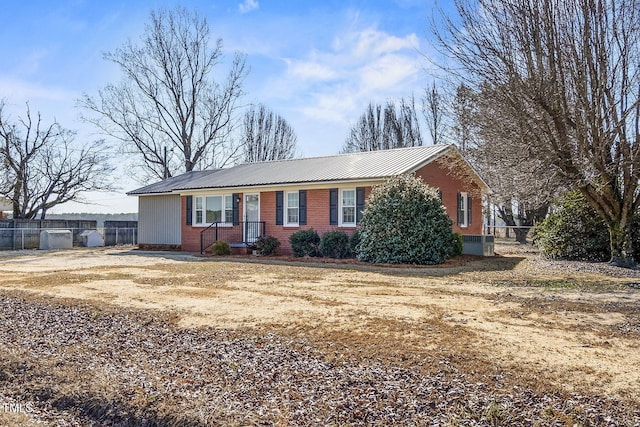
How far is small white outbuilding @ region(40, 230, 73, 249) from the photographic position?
2348 cm

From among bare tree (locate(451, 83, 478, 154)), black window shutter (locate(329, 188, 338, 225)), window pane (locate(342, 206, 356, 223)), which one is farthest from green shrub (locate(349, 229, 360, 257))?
bare tree (locate(451, 83, 478, 154))

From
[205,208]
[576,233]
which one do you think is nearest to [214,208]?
[205,208]

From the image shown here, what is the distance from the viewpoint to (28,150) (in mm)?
29828

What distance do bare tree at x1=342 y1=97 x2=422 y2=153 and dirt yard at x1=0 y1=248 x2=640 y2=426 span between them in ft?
93.0

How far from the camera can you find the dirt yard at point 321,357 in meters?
3.75

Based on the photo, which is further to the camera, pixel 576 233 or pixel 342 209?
pixel 342 209

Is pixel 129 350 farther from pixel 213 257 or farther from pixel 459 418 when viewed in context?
pixel 213 257

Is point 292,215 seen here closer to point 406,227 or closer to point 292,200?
point 292,200

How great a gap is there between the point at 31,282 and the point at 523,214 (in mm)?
25242

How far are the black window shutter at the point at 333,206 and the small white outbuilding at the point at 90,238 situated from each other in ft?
49.2

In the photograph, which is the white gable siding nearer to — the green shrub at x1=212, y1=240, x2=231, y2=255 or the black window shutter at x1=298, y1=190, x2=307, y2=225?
the green shrub at x1=212, y1=240, x2=231, y2=255

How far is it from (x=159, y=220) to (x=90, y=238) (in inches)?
198

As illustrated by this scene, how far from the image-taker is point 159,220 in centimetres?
2309

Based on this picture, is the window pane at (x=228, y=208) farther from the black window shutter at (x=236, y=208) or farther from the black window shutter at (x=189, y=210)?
the black window shutter at (x=189, y=210)
